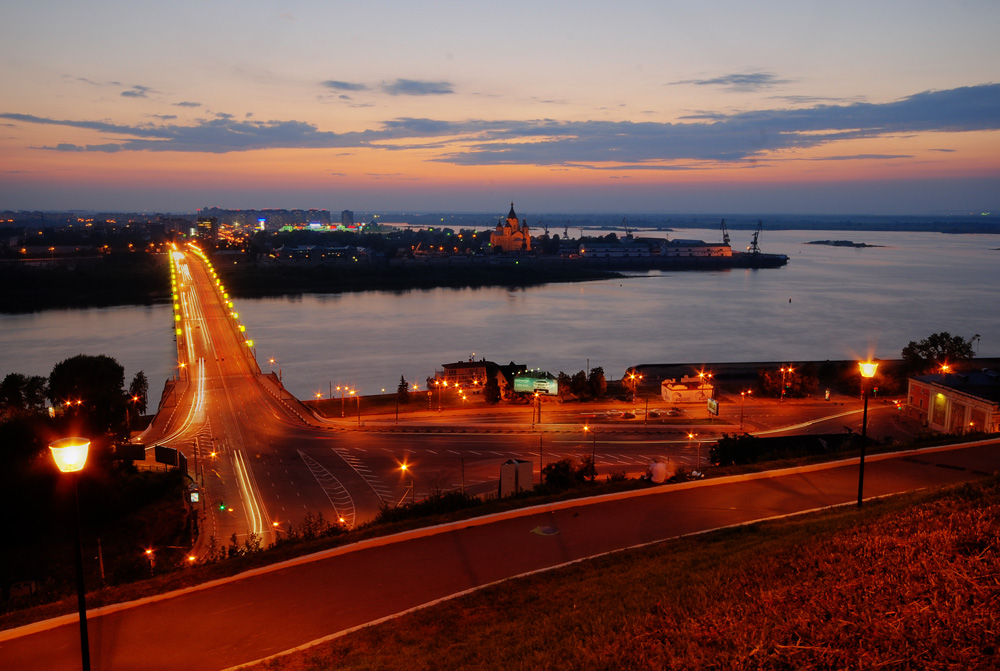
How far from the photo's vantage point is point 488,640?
8.40 ft

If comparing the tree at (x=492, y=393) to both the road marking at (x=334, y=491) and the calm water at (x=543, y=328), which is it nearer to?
the calm water at (x=543, y=328)

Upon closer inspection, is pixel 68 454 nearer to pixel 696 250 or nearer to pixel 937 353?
pixel 937 353

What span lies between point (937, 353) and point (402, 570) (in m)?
16.7

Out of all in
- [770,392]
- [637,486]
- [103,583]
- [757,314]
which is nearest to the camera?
[103,583]

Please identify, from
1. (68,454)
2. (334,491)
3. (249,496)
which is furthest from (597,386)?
(68,454)

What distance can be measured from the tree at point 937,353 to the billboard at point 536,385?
844cm

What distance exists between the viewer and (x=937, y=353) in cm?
1623

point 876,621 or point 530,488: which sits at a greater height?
point 876,621

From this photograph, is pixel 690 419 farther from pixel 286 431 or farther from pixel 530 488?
pixel 530 488

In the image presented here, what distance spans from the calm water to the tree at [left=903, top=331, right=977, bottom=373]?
4502mm

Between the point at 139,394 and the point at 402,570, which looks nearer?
the point at 402,570

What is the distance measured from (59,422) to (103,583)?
8.06m

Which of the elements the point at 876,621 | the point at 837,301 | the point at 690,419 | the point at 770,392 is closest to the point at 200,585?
the point at 876,621

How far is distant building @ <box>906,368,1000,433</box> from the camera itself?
1062cm
